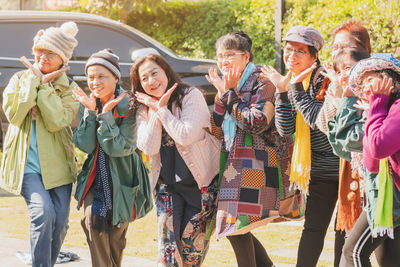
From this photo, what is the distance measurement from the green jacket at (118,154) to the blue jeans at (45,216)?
0.48ft

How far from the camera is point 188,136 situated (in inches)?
189

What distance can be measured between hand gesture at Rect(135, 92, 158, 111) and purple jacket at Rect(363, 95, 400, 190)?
4.74ft

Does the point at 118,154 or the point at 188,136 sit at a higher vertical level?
the point at 188,136

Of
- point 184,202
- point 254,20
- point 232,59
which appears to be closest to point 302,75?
point 232,59

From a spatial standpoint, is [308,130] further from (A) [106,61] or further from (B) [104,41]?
(B) [104,41]

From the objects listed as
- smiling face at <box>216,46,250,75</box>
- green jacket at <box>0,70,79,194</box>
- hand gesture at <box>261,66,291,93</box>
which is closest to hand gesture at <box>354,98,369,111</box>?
hand gesture at <box>261,66,291,93</box>

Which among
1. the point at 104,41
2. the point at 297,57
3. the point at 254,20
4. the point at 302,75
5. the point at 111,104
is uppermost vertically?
the point at 254,20

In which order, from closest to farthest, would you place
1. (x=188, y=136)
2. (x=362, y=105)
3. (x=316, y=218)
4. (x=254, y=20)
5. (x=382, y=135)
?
1. (x=382, y=135)
2. (x=362, y=105)
3. (x=188, y=136)
4. (x=316, y=218)
5. (x=254, y=20)

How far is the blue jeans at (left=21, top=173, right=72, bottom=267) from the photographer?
16.5ft

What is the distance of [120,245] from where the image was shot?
→ 525 centimetres

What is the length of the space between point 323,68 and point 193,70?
5447 millimetres

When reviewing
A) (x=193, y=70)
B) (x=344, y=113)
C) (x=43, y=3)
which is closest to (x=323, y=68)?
(x=344, y=113)

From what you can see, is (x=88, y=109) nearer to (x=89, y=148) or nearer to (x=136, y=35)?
(x=89, y=148)

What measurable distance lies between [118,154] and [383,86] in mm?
1864
